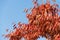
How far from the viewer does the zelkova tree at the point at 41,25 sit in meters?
9.01

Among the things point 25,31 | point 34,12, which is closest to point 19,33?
point 25,31

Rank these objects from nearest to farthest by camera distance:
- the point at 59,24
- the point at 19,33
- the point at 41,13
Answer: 1. the point at 59,24
2. the point at 41,13
3. the point at 19,33

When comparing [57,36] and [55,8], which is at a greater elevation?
[55,8]

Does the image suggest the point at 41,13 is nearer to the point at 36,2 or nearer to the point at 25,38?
the point at 36,2

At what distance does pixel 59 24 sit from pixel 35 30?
117 centimetres

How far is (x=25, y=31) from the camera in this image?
9.87m

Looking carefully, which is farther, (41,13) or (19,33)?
(19,33)

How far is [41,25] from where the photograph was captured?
9.21 metres

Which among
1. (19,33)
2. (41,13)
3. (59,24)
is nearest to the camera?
(59,24)

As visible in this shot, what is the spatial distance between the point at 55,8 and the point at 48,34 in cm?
103

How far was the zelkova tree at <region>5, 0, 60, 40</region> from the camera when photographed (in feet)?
29.6

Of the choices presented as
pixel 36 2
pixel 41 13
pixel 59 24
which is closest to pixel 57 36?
pixel 59 24

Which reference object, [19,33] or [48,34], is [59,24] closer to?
[48,34]

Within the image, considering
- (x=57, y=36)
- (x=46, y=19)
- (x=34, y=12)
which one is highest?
(x=34, y=12)
